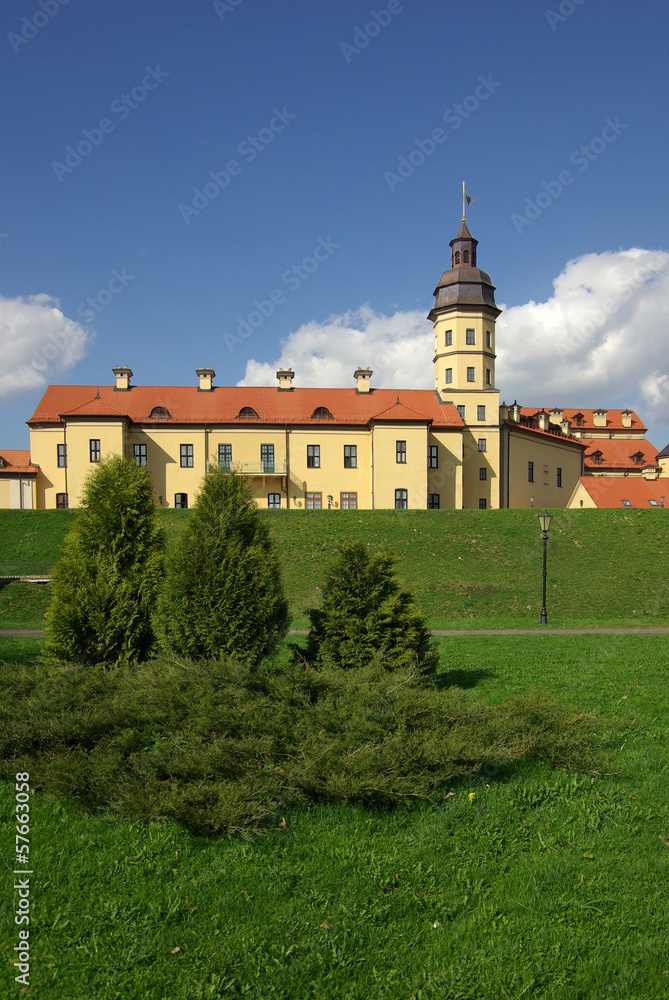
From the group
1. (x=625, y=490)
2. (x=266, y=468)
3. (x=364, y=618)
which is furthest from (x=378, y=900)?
(x=625, y=490)

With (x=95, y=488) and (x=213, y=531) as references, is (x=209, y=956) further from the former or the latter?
(x=95, y=488)

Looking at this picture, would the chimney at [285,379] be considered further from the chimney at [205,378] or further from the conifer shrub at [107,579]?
the conifer shrub at [107,579]

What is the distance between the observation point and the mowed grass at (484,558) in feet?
73.3

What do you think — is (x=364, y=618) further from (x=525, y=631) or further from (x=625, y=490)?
(x=625, y=490)

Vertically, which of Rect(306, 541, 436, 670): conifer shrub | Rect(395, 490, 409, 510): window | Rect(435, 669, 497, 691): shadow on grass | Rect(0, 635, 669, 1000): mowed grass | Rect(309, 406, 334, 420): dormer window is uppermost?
Rect(309, 406, 334, 420): dormer window

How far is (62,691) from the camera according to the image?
605cm

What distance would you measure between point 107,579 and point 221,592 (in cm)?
158

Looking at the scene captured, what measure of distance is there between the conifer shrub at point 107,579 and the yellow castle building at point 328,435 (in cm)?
3353

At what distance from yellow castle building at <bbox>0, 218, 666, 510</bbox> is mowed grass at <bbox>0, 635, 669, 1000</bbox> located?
1480 inches

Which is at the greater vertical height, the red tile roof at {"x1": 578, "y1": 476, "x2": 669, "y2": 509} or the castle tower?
the castle tower

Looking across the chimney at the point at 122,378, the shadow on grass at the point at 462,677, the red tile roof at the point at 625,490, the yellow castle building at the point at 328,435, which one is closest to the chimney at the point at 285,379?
the yellow castle building at the point at 328,435

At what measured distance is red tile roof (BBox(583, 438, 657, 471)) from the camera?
63.6 metres

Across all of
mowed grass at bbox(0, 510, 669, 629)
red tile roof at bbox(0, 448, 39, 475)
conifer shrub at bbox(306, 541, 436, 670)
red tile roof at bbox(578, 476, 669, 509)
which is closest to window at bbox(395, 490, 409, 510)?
mowed grass at bbox(0, 510, 669, 629)

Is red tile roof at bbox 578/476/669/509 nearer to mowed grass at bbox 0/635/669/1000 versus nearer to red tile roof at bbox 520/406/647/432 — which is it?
red tile roof at bbox 520/406/647/432
